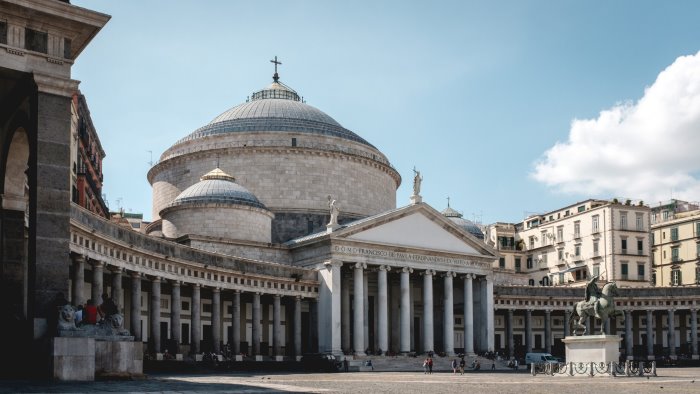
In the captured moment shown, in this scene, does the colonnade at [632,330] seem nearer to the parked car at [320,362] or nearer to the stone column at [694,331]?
the stone column at [694,331]

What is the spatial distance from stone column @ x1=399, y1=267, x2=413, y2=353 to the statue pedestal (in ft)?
99.0

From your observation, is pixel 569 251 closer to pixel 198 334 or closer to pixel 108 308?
pixel 198 334

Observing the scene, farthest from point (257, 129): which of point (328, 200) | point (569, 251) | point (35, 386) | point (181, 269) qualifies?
point (35, 386)

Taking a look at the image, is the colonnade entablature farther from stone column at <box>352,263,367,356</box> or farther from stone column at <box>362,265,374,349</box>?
stone column at <box>362,265,374,349</box>

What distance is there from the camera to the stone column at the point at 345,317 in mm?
79375

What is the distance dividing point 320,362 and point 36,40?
48709 millimetres

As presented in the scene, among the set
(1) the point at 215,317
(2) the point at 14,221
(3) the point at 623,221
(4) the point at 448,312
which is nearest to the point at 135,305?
(1) the point at 215,317

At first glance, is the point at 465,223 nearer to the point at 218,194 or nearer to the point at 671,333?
the point at 671,333

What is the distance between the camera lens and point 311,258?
3152 inches

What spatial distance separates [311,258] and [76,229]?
107 ft

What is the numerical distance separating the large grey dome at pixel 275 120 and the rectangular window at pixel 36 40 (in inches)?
2534

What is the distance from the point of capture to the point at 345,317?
263 ft

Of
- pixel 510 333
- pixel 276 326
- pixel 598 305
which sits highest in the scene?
pixel 598 305

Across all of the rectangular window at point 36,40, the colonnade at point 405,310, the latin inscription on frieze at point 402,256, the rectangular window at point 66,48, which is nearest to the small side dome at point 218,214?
the latin inscription on frieze at point 402,256
